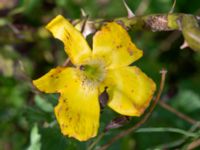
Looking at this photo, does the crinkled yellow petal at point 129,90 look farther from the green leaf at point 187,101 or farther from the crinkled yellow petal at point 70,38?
the green leaf at point 187,101

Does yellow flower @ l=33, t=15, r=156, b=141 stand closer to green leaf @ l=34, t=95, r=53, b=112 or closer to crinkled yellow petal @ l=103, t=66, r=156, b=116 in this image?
crinkled yellow petal @ l=103, t=66, r=156, b=116

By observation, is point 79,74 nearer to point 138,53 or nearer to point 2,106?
point 138,53

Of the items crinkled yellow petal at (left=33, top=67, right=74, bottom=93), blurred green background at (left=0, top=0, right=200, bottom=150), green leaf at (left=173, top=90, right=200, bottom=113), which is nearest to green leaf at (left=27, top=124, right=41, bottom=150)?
blurred green background at (left=0, top=0, right=200, bottom=150)

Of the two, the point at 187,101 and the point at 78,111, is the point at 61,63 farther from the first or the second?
the point at 78,111

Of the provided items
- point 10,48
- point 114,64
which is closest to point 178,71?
point 10,48

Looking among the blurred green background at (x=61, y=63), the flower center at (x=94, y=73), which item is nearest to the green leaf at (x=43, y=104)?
the blurred green background at (x=61, y=63)

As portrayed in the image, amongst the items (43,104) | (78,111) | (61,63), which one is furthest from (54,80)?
(61,63)
